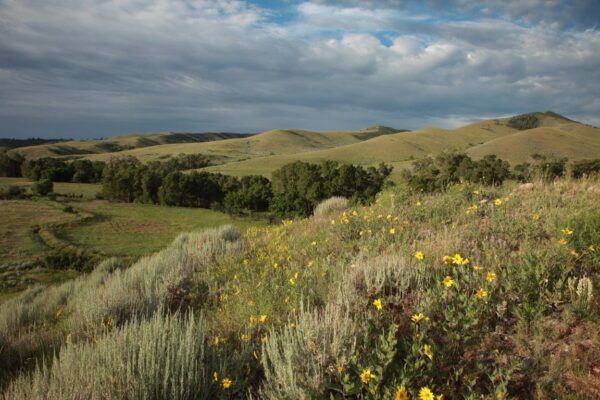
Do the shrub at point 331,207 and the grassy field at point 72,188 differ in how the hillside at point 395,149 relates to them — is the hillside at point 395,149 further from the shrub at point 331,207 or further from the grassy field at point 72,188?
the shrub at point 331,207

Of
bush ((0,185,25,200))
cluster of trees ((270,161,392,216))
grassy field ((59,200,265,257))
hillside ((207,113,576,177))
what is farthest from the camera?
hillside ((207,113,576,177))

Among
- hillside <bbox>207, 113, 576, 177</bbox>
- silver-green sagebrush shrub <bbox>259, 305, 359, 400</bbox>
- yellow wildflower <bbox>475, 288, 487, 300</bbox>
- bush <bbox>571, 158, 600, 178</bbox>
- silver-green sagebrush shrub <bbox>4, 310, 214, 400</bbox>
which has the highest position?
hillside <bbox>207, 113, 576, 177</bbox>

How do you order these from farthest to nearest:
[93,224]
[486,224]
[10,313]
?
[93,224]
[10,313]
[486,224]

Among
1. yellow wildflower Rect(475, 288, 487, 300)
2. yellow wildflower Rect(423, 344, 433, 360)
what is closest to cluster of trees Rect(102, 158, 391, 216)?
yellow wildflower Rect(475, 288, 487, 300)

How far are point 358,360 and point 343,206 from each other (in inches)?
358

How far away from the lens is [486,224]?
6.01 meters

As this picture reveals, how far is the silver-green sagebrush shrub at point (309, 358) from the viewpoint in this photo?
8.98ft

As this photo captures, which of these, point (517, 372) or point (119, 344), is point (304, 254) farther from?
point (517, 372)

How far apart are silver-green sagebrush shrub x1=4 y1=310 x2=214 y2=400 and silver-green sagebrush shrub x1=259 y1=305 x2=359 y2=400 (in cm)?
62

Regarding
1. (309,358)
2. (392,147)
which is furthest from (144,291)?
(392,147)

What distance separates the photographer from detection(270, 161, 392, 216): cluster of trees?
56625 mm

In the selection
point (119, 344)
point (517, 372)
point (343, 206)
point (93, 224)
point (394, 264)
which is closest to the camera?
point (517, 372)

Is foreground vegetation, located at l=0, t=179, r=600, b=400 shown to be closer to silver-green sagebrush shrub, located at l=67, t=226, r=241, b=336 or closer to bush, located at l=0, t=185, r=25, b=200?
silver-green sagebrush shrub, located at l=67, t=226, r=241, b=336

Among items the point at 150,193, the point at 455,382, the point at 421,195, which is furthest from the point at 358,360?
the point at 150,193
